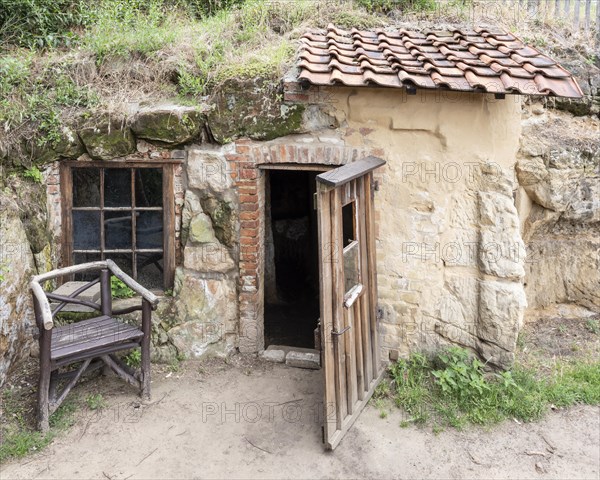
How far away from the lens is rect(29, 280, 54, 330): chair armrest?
4.13m

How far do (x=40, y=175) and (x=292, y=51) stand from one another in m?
2.69

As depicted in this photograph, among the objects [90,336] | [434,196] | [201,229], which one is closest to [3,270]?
[90,336]

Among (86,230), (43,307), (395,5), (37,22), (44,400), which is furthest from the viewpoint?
(395,5)

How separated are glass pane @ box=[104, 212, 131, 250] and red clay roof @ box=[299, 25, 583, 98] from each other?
2.31 meters

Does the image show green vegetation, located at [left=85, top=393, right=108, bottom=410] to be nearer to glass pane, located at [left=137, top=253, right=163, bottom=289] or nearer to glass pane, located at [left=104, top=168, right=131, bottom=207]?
glass pane, located at [left=137, top=253, right=163, bottom=289]

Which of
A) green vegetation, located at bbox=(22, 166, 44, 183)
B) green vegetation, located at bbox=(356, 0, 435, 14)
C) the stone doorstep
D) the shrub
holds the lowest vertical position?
the stone doorstep

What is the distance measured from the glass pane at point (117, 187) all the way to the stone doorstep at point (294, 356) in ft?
6.72

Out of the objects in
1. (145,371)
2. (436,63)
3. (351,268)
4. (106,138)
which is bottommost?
(145,371)

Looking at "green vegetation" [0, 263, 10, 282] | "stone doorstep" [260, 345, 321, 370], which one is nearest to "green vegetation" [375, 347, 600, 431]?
"stone doorstep" [260, 345, 321, 370]

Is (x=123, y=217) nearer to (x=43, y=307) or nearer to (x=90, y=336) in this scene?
(x=90, y=336)

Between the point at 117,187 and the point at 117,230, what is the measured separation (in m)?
0.43

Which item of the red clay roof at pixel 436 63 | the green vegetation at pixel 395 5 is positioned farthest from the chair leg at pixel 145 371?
the green vegetation at pixel 395 5

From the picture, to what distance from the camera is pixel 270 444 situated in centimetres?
440

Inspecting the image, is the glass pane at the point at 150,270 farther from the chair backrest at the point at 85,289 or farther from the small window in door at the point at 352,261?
the small window in door at the point at 352,261
